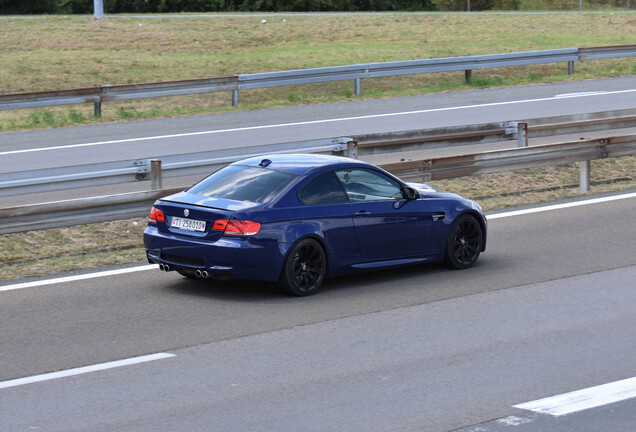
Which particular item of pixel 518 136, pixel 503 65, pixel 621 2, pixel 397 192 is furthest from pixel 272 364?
pixel 621 2

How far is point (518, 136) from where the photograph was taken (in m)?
16.5

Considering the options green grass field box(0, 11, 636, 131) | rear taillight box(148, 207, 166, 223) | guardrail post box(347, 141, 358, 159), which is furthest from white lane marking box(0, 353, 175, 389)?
green grass field box(0, 11, 636, 131)

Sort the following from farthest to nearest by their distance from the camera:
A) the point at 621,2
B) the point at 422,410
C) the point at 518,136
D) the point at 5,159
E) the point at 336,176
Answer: the point at 621,2 < the point at 5,159 < the point at 518,136 < the point at 336,176 < the point at 422,410

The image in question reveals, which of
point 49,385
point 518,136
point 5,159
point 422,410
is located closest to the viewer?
point 422,410

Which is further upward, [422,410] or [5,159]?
[5,159]

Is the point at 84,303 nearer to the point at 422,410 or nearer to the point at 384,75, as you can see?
the point at 422,410

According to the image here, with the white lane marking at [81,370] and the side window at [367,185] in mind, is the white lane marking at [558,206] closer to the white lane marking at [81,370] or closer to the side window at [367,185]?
the side window at [367,185]

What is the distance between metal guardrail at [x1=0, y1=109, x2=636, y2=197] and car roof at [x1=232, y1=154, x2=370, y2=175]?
314cm

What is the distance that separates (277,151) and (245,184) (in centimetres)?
439

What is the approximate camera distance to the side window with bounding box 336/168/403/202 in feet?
32.8

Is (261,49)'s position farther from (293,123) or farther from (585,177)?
(585,177)

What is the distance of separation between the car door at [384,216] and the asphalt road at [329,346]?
0.38 metres

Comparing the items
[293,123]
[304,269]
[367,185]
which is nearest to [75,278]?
[304,269]

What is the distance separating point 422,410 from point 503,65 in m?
22.4
